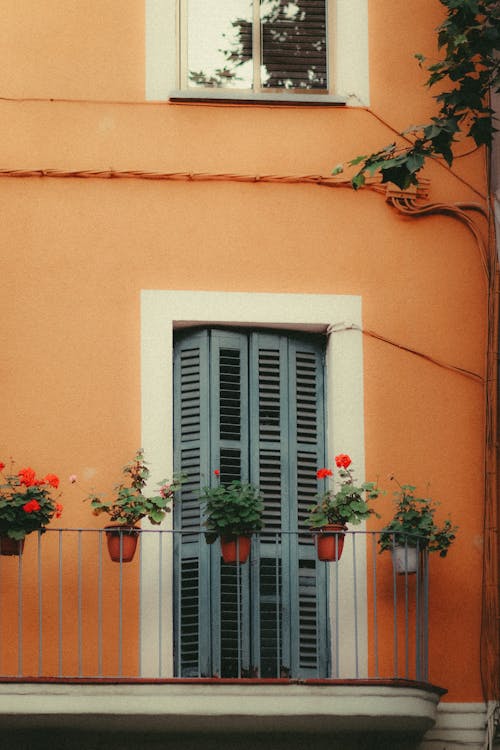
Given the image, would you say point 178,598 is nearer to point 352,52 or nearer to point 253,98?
point 253,98

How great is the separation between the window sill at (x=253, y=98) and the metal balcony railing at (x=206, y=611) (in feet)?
9.42

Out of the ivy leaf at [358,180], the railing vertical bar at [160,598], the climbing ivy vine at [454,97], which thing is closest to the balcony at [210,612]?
the railing vertical bar at [160,598]

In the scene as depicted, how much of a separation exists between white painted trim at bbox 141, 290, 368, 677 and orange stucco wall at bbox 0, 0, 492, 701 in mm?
79

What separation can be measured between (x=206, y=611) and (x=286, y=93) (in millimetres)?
3518

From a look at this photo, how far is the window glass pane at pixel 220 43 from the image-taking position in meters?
14.1

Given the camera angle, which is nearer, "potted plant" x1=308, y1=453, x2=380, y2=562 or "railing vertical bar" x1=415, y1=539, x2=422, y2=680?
"potted plant" x1=308, y1=453, x2=380, y2=562

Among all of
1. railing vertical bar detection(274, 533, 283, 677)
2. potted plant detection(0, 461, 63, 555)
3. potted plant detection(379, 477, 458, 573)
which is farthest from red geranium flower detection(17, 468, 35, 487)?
potted plant detection(379, 477, 458, 573)

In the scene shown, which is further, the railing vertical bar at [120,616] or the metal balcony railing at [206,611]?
the metal balcony railing at [206,611]

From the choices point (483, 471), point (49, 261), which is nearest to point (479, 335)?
point (483, 471)

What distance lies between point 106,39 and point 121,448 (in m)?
2.78

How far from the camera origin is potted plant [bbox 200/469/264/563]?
41.6 ft

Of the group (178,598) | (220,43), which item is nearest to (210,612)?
(178,598)

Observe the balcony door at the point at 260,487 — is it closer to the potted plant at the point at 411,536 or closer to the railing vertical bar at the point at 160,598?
the railing vertical bar at the point at 160,598

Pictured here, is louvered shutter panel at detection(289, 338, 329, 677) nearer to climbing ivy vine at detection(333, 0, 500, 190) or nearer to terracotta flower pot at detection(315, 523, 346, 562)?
terracotta flower pot at detection(315, 523, 346, 562)
